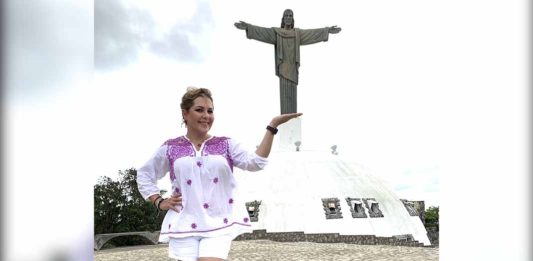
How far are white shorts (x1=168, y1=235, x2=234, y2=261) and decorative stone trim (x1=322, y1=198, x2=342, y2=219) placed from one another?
13.8m

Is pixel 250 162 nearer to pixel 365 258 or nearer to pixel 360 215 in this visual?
pixel 365 258

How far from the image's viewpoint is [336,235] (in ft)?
49.8

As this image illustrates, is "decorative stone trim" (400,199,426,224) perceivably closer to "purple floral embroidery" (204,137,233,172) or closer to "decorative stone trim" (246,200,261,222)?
"decorative stone trim" (246,200,261,222)

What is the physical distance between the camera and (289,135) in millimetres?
18766

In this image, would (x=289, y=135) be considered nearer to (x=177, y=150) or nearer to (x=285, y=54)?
(x=285, y=54)

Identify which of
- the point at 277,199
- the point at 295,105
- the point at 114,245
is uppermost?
the point at 295,105

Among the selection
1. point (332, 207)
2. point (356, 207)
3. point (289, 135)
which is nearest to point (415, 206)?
point (356, 207)

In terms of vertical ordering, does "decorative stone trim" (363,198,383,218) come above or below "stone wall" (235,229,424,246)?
above

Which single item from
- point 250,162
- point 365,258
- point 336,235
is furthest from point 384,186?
point 250,162

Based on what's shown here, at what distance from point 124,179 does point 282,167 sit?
4598mm

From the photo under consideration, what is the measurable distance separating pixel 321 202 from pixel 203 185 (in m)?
14.2

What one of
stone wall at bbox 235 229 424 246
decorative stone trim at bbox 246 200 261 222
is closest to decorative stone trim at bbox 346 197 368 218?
stone wall at bbox 235 229 424 246

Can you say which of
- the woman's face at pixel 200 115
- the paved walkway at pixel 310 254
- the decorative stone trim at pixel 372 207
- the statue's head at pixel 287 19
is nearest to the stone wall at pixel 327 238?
the paved walkway at pixel 310 254

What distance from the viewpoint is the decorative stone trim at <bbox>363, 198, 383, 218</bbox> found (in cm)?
1731
